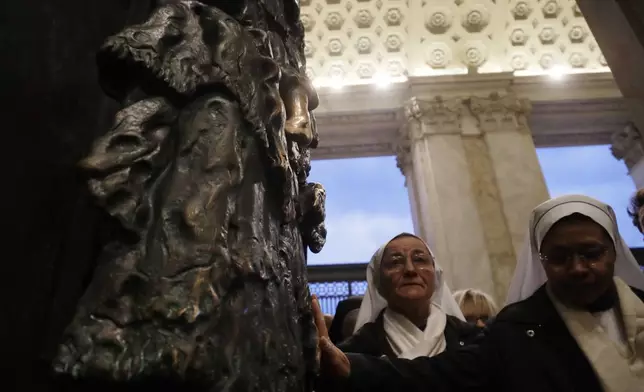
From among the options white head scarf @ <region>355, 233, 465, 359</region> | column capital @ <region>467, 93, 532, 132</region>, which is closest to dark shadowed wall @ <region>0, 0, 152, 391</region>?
white head scarf @ <region>355, 233, 465, 359</region>

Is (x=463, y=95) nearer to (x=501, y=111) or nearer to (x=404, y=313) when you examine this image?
→ (x=501, y=111)

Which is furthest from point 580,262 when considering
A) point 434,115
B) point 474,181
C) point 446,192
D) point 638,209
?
point 434,115

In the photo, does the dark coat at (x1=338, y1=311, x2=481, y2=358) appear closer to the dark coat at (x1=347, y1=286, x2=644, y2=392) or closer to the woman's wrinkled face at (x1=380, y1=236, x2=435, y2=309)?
the woman's wrinkled face at (x1=380, y1=236, x2=435, y2=309)

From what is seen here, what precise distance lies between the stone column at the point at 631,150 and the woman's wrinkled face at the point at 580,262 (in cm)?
626

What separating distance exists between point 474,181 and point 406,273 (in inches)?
174

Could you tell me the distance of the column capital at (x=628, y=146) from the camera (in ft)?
23.8

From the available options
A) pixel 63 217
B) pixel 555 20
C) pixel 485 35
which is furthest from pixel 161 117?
pixel 555 20

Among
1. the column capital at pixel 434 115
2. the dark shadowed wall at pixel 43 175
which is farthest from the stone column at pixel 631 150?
the dark shadowed wall at pixel 43 175

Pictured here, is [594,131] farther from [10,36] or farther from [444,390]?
[10,36]

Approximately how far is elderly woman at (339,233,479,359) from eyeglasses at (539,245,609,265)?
1.67 feet

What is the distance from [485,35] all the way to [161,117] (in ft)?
26.2

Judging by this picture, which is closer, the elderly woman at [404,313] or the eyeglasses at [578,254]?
the eyeglasses at [578,254]

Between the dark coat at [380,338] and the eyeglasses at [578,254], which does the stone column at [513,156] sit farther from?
the eyeglasses at [578,254]

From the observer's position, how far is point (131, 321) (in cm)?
61
